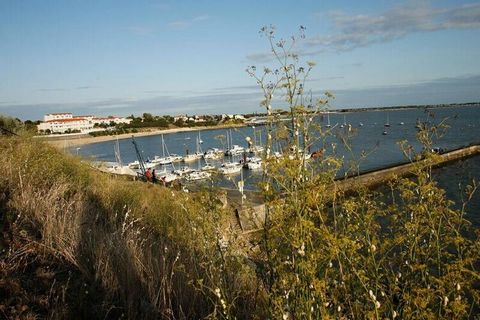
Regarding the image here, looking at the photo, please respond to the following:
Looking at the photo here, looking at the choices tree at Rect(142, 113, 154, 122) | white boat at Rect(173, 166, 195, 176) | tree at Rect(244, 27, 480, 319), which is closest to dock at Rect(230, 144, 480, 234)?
tree at Rect(244, 27, 480, 319)

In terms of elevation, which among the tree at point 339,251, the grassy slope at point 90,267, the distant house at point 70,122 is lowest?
the distant house at point 70,122

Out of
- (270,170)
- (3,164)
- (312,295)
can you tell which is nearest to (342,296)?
(312,295)

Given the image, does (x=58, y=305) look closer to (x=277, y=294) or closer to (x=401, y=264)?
(x=277, y=294)

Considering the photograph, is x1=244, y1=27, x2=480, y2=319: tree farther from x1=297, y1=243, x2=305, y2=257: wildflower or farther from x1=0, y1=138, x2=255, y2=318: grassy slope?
x1=0, y1=138, x2=255, y2=318: grassy slope

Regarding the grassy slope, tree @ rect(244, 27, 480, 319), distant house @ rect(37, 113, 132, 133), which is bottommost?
distant house @ rect(37, 113, 132, 133)

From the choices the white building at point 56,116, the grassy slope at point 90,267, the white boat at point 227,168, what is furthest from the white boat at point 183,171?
the white building at point 56,116

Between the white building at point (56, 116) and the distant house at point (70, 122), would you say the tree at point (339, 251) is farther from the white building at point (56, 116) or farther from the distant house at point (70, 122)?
the white building at point (56, 116)

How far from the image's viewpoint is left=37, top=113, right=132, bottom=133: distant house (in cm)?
14850

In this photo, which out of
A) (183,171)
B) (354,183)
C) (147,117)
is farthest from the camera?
(147,117)

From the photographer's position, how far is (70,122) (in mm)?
156375

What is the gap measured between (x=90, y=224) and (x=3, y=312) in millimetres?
2663

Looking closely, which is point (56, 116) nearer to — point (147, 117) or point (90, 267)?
point (147, 117)

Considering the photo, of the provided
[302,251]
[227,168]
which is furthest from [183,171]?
[227,168]

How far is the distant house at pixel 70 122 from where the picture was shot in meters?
148
